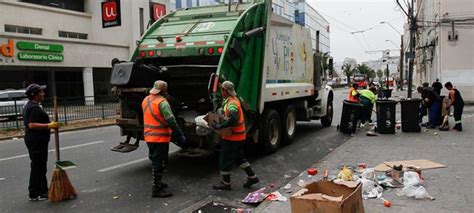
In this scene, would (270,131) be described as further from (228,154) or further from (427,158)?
(427,158)

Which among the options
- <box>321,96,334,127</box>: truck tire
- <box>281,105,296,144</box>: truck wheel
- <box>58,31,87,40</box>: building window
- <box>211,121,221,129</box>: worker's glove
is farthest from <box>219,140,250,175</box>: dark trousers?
<box>58,31,87,40</box>: building window

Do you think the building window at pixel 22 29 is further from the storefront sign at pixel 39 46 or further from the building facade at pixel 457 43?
the building facade at pixel 457 43

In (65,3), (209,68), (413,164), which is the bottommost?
(413,164)

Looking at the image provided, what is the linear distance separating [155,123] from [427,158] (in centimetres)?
489

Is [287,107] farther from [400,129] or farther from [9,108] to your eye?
[9,108]

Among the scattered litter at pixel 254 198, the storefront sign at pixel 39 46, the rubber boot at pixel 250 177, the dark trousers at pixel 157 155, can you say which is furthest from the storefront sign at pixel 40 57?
the scattered litter at pixel 254 198

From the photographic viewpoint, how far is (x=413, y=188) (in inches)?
203

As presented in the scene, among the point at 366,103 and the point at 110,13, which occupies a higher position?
the point at 110,13

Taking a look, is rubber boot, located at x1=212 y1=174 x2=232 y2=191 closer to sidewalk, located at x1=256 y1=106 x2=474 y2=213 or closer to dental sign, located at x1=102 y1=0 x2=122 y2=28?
sidewalk, located at x1=256 y1=106 x2=474 y2=213

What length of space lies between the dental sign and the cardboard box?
2934 centimetres

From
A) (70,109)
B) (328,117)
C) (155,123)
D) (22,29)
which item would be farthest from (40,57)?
(155,123)

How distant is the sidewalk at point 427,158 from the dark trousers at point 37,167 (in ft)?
9.96

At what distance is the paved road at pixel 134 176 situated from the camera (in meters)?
5.50

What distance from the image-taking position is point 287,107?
31.6ft
